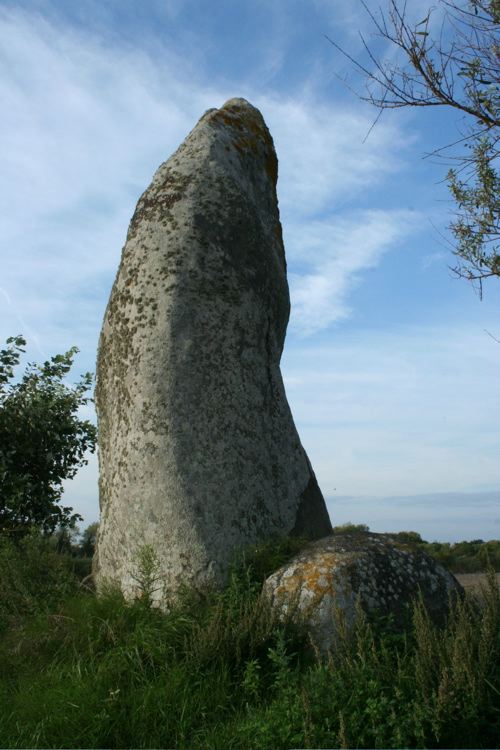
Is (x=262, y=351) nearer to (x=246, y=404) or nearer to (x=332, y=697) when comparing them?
(x=246, y=404)

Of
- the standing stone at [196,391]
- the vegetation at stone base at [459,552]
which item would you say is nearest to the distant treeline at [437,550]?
the vegetation at stone base at [459,552]

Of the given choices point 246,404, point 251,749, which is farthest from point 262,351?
point 251,749

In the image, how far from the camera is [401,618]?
6156 millimetres

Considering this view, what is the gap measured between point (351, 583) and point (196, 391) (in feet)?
7.39

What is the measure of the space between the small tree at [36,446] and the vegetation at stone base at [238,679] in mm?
6817

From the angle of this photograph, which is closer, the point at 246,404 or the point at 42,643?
the point at 42,643

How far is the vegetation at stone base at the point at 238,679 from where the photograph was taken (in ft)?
15.2

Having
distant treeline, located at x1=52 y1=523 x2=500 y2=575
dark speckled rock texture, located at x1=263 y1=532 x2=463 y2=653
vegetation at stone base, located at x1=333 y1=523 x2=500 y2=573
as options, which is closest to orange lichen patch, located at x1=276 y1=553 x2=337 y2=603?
dark speckled rock texture, located at x1=263 y1=532 x2=463 y2=653

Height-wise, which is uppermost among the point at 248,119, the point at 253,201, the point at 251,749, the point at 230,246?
the point at 248,119

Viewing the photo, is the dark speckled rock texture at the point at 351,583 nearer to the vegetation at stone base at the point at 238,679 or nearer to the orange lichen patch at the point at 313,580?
the orange lichen patch at the point at 313,580

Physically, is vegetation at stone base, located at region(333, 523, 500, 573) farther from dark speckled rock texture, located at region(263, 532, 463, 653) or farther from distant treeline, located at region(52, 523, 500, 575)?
dark speckled rock texture, located at region(263, 532, 463, 653)

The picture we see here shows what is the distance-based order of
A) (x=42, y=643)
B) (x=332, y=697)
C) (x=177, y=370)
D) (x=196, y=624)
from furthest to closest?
(x=177, y=370) < (x=42, y=643) < (x=196, y=624) < (x=332, y=697)

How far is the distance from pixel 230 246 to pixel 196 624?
3.71 metres

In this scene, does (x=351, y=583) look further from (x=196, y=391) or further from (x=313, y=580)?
(x=196, y=391)
